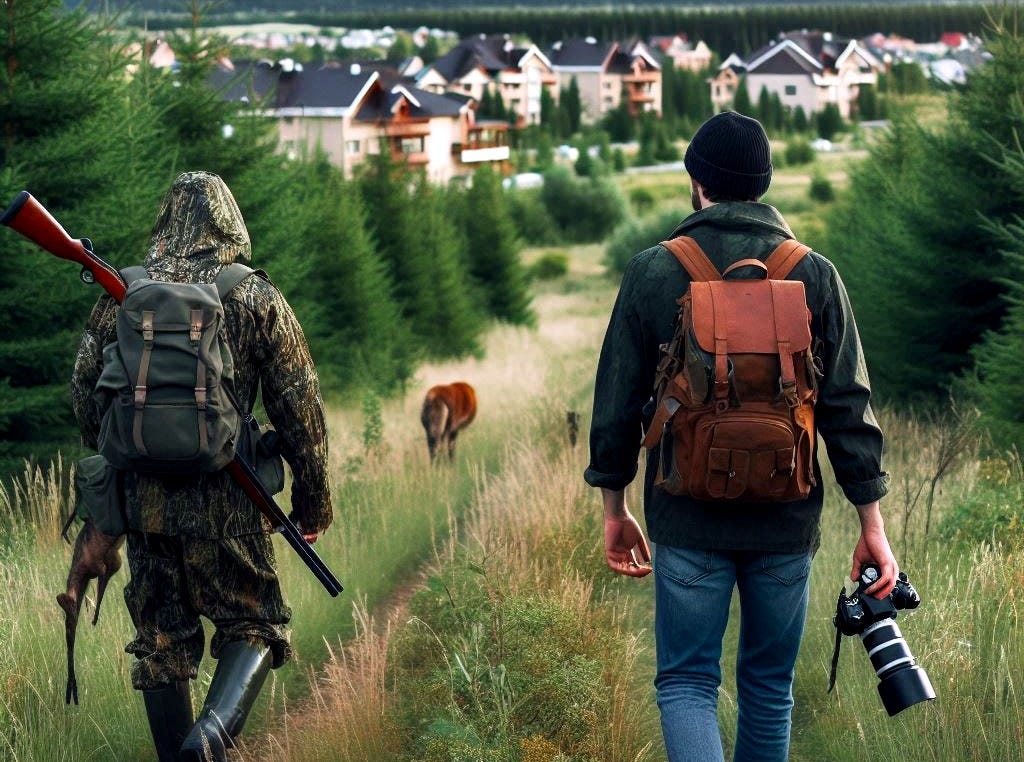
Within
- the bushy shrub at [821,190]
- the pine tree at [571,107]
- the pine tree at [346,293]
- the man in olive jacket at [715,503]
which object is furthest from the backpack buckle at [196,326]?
the pine tree at [571,107]

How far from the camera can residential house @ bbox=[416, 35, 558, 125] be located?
4489 inches

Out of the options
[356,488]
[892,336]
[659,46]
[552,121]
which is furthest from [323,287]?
[659,46]

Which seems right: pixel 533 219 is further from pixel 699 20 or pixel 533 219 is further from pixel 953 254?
pixel 699 20

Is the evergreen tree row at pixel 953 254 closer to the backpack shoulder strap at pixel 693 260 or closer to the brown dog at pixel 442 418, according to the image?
the brown dog at pixel 442 418

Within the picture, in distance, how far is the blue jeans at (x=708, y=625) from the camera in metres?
3.69

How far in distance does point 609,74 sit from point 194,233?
13840 cm

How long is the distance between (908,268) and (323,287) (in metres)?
9.26

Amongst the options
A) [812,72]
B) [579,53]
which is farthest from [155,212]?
[579,53]

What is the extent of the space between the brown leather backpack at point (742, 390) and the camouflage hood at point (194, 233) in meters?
1.53

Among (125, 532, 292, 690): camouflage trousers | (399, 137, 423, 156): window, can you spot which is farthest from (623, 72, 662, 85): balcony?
(125, 532, 292, 690): camouflage trousers

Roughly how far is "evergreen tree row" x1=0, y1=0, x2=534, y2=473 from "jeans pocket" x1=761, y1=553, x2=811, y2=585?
6223 mm

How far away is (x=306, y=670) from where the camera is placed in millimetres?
6227

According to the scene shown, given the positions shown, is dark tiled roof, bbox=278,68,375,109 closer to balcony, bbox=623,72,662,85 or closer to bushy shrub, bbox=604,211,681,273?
bushy shrub, bbox=604,211,681,273

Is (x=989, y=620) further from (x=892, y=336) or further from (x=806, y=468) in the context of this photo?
(x=892, y=336)
